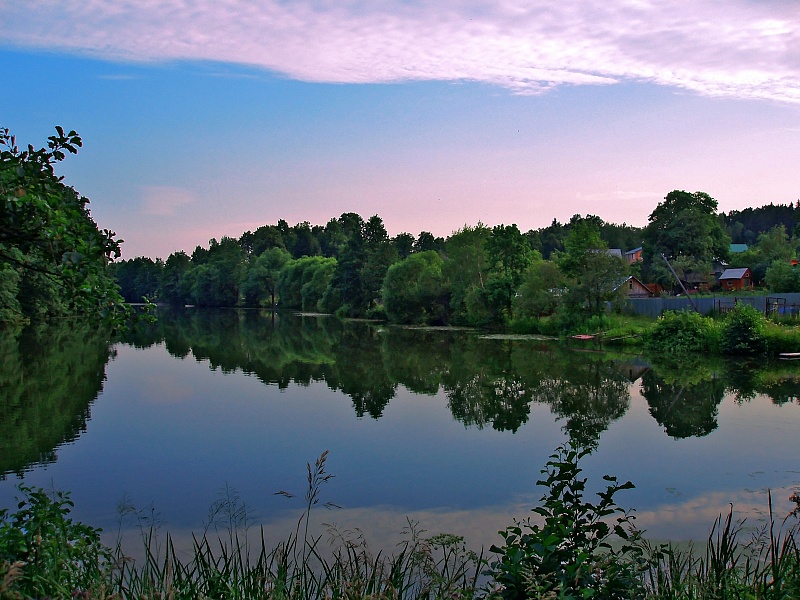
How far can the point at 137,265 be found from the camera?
147375 millimetres

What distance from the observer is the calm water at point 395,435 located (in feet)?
35.4

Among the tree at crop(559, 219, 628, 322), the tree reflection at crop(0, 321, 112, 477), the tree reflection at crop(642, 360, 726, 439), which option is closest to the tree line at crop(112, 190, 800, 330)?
the tree at crop(559, 219, 628, 322)

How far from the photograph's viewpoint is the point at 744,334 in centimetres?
3066

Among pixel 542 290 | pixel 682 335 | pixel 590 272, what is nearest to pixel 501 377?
pixel 682 335

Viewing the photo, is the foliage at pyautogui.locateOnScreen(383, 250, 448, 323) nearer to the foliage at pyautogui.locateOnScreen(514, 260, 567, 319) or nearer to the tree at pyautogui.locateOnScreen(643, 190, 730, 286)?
the foliage at pyautogui.locateOnScreen(514, 260, 567, 319)

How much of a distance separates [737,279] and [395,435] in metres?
58.9

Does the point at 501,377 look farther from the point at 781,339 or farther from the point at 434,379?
the point at 781,339

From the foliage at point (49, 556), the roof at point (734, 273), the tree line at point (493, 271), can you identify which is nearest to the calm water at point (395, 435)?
the foliage at point (49, 556)

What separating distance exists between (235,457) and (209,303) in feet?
351

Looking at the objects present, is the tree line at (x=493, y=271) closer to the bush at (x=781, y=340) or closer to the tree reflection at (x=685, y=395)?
the bush at (x=781, y=340)

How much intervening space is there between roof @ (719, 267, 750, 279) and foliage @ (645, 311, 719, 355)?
33.7m

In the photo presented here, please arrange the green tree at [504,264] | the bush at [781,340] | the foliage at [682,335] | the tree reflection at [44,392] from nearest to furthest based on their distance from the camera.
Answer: the tree reflection at [44,392], the bush at [781,340], the foliage at [682,335], the green tree at [504,264]

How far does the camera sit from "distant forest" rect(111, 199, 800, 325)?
155 feet

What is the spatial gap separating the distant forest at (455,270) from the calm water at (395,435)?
15981mm
